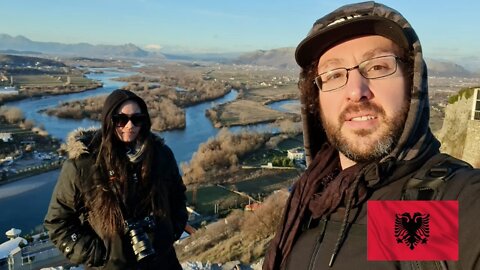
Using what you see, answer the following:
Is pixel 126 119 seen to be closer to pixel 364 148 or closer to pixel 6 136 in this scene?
pixel 364 148

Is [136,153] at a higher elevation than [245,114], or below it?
higher

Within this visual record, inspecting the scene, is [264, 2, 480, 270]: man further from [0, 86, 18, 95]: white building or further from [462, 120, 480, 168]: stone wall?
[0, 86, 18, 95]: white building

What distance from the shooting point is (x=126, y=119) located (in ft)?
4.50

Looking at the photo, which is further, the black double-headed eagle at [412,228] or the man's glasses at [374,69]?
the man's glasses at [374,69]

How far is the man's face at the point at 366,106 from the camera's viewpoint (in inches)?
25.5

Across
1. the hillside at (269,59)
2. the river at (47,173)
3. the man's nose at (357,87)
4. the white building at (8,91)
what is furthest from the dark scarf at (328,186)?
the hillside at (269,59)

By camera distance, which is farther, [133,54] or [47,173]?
[133,54]

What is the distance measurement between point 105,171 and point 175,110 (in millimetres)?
18867

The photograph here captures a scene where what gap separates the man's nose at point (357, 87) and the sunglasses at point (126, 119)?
878mm

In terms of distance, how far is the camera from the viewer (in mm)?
1291

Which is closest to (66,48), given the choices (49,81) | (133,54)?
(133,54)

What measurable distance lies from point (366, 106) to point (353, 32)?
0.14 m

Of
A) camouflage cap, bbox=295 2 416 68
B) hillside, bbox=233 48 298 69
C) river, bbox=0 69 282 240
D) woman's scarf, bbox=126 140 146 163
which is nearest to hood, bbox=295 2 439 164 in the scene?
camouflage cap, bbox=295 2 416 68

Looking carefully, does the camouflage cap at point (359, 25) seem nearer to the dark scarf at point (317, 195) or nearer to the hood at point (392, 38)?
the hood at point (392, 38)
